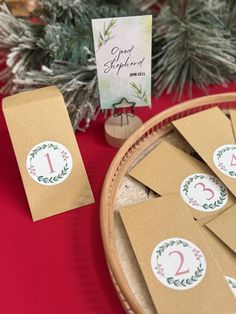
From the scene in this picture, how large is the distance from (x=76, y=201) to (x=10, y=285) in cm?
17

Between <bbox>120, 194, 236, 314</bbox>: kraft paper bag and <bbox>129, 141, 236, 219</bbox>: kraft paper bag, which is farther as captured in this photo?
<bbox>129, 141, 236, 219</bbox>: kraft paper bag

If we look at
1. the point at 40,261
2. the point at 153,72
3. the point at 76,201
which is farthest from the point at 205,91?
the point at 40,261

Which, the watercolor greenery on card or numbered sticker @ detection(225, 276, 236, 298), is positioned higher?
the watercolor greenery on card

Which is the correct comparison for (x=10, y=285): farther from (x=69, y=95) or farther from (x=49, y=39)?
(x=49, y=39)

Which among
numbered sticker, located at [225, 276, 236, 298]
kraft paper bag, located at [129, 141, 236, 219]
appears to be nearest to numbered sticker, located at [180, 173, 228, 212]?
kraft paper bag, located at [129, 141, 236, 219]

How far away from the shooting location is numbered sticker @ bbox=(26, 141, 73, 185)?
67 centimetres

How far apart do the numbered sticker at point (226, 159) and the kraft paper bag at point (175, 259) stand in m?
0.10

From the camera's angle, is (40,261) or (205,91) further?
(205,91)

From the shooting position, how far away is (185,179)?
667mm

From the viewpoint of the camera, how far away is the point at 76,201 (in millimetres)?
687

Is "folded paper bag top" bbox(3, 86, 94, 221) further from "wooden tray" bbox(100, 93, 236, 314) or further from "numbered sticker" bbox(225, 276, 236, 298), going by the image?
"numbered sticker" bbox(225, 276, 236, 298)

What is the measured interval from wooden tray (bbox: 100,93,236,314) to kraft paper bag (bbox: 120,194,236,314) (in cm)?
2

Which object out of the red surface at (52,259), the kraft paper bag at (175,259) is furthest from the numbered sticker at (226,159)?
the red surface at (52,259)

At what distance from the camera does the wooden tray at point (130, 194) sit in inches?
20.7
